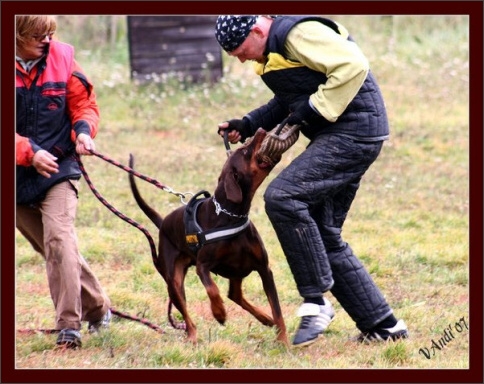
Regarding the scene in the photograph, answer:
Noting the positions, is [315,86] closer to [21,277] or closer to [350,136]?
[350,136]

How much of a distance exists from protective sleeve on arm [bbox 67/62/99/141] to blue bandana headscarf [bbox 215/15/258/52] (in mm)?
873

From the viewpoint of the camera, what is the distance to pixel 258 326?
545cm

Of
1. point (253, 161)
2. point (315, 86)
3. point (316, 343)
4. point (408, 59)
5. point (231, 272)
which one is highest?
point (408, 59)

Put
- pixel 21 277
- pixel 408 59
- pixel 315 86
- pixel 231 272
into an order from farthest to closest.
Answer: pixel 408 59 → pixel 21 277 → pixel 231 272 → pixel 315 86

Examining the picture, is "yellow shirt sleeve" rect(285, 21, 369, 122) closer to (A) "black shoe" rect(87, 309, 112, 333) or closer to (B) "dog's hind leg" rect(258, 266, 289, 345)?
(B) "dog's hind leg" rect(258, 266, 289, 345)

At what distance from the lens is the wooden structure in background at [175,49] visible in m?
13.2

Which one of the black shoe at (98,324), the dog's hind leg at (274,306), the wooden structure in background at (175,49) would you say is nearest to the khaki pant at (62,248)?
the black shoe at (98,324)

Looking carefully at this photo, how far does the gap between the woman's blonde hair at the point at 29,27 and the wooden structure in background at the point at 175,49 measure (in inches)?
334

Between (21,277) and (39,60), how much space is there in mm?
2529

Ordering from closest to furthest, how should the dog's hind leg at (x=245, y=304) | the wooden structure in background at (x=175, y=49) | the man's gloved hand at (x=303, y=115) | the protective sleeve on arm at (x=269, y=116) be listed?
the man's gloved hand at (x=303, y=115) < the protective sleeve on arm at (x=269, y=116) < the dog's hind leg at (x=245, y=304) < the wooden structure in background at (x=175, y=49)

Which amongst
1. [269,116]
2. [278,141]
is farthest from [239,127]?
[278,141]

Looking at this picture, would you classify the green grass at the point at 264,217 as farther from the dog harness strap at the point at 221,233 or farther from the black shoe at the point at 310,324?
the dog harness strap at the point at 221,233

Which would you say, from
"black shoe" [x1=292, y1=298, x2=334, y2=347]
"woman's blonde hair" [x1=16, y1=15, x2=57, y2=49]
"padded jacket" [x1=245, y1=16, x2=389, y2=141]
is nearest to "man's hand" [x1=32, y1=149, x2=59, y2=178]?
"woman's blonde hair" [x1=16, y1=15, x2=57, y2=49]

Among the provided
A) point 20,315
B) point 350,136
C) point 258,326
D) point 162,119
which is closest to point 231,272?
point 258,326
